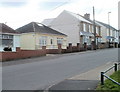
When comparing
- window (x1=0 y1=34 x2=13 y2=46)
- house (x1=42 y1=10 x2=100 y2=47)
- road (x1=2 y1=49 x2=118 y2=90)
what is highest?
house (x1=42 y1=10 x2=100 y2=47)

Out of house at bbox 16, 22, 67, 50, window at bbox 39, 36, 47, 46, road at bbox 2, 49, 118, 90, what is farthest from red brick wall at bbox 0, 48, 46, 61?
window at bbox 39, 36, 47, 46

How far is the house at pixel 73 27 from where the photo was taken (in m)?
47.0

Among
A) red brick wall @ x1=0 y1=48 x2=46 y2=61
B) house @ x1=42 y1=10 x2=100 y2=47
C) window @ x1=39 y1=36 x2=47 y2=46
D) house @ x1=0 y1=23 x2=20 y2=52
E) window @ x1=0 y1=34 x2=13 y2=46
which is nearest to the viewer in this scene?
red brick wall @ x1=0 y1=48 x2=46 y2=61

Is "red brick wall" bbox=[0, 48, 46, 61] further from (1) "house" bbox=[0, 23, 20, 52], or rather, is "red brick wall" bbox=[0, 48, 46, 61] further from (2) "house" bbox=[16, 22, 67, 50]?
(2) "house" bbox=[16, 22, 67, 50]

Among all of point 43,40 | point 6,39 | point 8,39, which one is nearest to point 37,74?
point 6,39

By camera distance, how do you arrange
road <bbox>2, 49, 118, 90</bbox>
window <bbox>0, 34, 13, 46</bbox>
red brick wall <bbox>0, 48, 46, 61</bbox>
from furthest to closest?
window <bbox>0, 34, 13, 46</bbox>, red brick wall <bbox>0, 48, 46, 61</bbox>, road <bbox>2, 49, 118, 90</bbox>

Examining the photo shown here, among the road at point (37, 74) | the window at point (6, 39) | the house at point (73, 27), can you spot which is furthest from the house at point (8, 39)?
the house at point (73, 27)

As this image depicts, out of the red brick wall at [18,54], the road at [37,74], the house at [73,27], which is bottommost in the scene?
the road at [37,74]

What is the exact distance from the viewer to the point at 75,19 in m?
47.6

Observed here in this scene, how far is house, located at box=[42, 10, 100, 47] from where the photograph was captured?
47.0m

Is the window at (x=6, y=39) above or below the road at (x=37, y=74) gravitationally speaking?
above

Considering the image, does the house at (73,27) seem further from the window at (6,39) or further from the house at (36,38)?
the window at (6,39)

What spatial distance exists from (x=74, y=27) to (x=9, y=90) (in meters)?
40.4

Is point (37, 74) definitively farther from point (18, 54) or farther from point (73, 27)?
point (73, 27)
